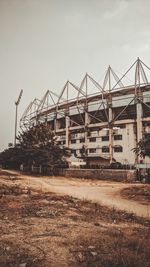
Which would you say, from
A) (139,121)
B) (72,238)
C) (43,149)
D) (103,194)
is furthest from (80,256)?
(139,121)

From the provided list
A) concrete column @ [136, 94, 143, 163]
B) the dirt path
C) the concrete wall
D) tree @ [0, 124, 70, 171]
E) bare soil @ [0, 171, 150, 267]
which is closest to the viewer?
bare soil @ [0, 171, 150, 267]

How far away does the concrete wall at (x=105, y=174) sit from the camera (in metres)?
32.4

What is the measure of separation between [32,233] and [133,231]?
10.9 feet

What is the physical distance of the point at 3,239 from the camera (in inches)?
283

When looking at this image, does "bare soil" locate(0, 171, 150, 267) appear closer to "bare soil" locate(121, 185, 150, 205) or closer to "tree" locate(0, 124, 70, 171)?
"bare soil" locate(121, 185, 150, 205)

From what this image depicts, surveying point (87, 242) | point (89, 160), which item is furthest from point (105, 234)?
point (89, 160)

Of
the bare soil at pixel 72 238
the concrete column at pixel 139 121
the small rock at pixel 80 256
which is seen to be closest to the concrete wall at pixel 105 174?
the concrete column at pixel 139 121

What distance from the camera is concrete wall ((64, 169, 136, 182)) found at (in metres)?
32.4

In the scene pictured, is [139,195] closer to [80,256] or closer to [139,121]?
[80,256]

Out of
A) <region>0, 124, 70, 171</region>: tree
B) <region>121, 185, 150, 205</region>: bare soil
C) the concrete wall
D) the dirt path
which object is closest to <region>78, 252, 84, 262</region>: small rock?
the dirt path

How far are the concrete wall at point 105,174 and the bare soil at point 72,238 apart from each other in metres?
21.3

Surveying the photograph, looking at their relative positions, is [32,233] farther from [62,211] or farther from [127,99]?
[127,99]

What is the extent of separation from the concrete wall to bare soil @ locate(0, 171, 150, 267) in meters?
21.3

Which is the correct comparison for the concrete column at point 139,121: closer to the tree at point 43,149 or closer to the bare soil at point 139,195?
the tree at point 43,149
